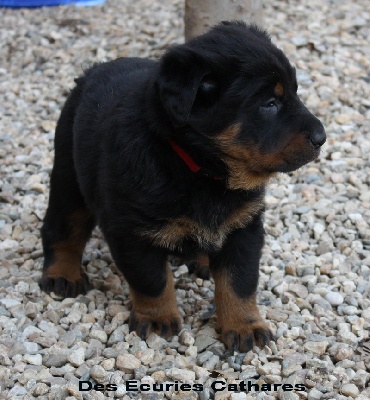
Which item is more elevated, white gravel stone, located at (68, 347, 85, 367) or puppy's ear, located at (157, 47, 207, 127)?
puppy's ear, located at (157, 47, 207, 127)

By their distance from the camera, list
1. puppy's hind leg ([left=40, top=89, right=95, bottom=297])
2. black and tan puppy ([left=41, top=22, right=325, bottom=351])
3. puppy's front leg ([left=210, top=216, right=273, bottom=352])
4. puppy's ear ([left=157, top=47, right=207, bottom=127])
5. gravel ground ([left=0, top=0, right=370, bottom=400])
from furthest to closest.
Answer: puppy's hind leg ([left=40, top=89, right=95, bottom=297]), puppy's front leg ([left=210, top=216, right=273, bottom=352]), gravel ground ([left=0, top=0, right=370, bottom=400]), black and tan puppy ([left=41, top=22, right=325, bottom=351]), puppy's ear ([left=157, top=47, right=207, bottom=127])

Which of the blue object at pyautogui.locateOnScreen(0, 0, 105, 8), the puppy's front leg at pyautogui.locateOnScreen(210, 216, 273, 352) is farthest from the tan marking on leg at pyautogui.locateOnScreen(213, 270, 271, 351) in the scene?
the blue object at pyautogui.locateOnScreen(0, 0, 105, 8)

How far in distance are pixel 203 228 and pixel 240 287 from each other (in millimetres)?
514

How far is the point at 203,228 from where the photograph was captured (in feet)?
13.2

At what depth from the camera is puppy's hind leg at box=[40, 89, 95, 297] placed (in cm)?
490

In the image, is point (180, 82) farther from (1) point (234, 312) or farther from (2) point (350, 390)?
(2) point (350, 390)

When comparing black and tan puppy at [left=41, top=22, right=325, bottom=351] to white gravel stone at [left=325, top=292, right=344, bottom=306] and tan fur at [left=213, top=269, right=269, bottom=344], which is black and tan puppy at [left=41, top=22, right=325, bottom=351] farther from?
white gravel stone at [left=325, top=292, right=344, bottom=306]

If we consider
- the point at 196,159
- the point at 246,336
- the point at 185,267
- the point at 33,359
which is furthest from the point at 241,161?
the point at 33,359

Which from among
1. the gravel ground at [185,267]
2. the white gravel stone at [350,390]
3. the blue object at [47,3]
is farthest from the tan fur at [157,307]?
the blue object at [47,3]

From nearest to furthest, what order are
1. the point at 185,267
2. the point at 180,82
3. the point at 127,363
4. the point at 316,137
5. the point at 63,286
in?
the point at 180,82
the point at 316,137
the point at 127,363
the point at 63,286
the point at 185,267

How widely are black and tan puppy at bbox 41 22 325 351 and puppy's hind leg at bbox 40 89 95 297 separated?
277 mm

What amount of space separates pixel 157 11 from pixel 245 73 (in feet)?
17.4

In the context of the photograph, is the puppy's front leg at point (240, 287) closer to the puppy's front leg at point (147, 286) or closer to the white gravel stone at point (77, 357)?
the puppy's front leg at point (147, 286)

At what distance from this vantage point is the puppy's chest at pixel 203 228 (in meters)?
4.00
